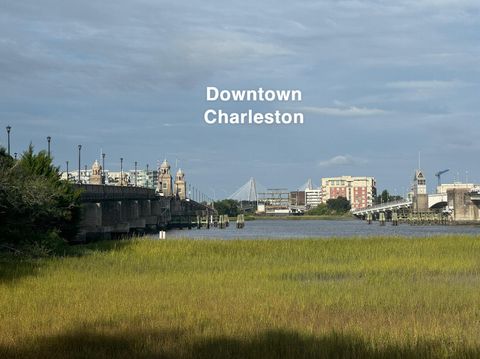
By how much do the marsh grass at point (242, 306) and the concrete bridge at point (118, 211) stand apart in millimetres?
44049

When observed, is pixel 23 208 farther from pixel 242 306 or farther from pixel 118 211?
pixel 118 211

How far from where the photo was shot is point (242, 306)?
22641 mm

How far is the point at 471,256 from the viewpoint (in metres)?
43.1

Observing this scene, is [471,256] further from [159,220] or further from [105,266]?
[159,220]

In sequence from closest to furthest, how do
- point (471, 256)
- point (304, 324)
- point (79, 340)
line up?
1. point (79, 340)
2. point (304, 324)
3. point (471, 256)

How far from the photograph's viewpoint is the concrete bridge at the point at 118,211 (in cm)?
10231

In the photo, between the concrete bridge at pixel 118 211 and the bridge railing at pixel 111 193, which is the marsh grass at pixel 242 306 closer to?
the concrete bridge at pixel 118 211

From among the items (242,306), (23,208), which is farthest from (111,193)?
(242,306)

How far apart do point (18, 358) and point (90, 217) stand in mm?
89550

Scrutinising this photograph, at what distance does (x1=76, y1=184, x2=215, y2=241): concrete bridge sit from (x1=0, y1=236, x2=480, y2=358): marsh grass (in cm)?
4405

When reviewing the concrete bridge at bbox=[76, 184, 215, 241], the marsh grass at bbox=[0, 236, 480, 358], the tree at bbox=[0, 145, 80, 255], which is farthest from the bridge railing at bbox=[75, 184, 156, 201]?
the marsh grass at bbox=[0, 236, 480, 358]

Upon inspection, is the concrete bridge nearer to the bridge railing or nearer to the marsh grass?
the bridge railing

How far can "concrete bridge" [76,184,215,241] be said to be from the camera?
336 feet

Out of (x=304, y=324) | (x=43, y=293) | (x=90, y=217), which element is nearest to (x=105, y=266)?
(x=43, y=293)
